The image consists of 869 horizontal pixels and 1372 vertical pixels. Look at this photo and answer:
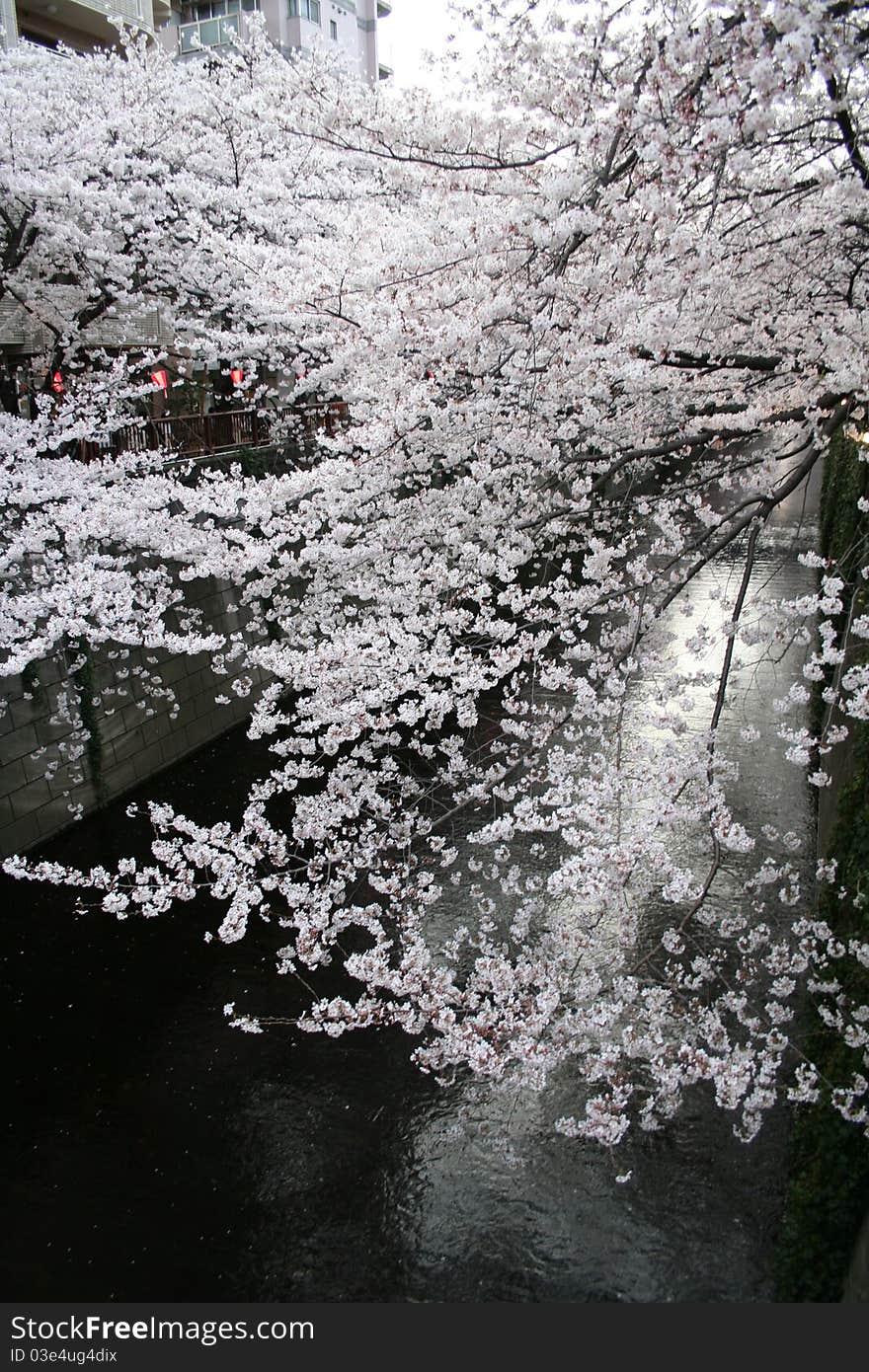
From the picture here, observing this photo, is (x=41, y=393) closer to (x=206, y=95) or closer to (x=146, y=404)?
(x=146, y=404)

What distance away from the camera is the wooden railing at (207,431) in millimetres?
12375

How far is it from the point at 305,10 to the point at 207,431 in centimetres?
2871

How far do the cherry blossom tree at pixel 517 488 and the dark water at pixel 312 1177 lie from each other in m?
0.45

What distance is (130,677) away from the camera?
11820mm

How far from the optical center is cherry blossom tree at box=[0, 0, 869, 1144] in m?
4.70

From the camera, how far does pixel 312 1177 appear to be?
6289 mm

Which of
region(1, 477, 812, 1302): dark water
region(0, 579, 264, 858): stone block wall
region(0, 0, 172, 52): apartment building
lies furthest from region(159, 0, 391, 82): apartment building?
region(1, 477, 812, 1302): dark water

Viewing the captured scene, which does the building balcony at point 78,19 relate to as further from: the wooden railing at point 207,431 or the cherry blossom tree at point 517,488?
the wooden railing at point 207,431

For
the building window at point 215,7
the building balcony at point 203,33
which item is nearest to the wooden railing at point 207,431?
the building balcony at point 203,33

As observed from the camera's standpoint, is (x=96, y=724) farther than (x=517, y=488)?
Yes

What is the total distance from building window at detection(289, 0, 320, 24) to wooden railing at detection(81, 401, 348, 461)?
25634 mm

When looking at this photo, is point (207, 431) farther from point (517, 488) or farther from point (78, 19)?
point (78, 19)

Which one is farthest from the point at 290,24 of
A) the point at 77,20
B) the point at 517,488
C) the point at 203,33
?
the point at 517,488

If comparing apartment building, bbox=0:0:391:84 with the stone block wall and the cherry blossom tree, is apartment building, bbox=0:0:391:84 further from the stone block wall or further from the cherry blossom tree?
the stone block wall
